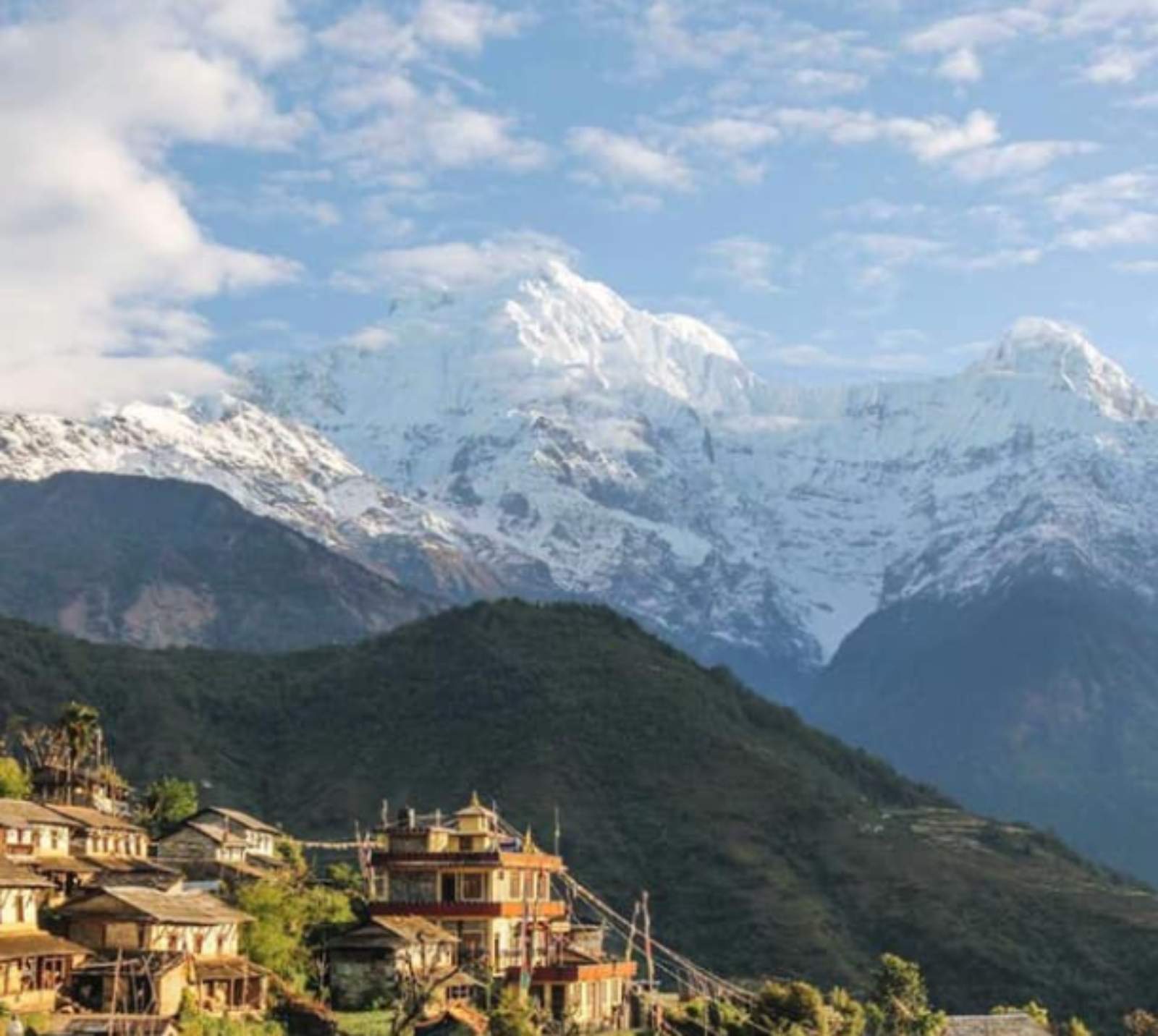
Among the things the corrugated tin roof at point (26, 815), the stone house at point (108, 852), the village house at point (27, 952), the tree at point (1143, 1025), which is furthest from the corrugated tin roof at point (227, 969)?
the tree at point (1143, 1025)

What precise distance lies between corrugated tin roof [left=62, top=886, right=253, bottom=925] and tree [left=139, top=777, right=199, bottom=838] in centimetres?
3845

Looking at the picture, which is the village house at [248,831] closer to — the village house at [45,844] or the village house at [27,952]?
the village house at [45,844]

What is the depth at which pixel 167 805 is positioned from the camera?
166 meters

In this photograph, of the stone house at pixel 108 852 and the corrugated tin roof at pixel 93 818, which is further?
the corrugated tin roof at pixel 93 818

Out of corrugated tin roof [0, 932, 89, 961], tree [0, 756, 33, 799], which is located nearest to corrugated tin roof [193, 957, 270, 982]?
corrugated tin roof [0, 932, 89, 961]

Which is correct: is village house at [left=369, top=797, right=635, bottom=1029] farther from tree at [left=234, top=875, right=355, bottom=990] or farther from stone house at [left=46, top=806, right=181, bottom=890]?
stone house at [left=46, top=806, right=181, bottom=890]

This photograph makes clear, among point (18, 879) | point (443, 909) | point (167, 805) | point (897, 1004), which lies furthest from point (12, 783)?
point (897, 1004)

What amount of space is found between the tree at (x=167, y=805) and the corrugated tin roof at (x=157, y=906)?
3845cm

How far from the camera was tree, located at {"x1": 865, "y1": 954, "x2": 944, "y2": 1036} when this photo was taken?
151m

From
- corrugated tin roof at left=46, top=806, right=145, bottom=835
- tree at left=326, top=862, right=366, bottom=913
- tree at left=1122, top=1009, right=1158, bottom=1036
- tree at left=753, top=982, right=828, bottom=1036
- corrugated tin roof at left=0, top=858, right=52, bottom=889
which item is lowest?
tree at left=753, top=982, right=828, bottom=1036

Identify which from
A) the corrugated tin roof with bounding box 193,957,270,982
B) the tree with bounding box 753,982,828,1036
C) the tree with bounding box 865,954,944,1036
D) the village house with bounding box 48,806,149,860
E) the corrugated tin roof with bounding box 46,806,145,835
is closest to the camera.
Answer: the corrugated tin roof with bounding box 193,957,270,982

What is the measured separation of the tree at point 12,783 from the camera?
462 ft

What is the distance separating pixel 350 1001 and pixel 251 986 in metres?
8.88

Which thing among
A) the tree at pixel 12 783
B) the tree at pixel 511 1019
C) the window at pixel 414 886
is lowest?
the tree at pixel 511 1019
